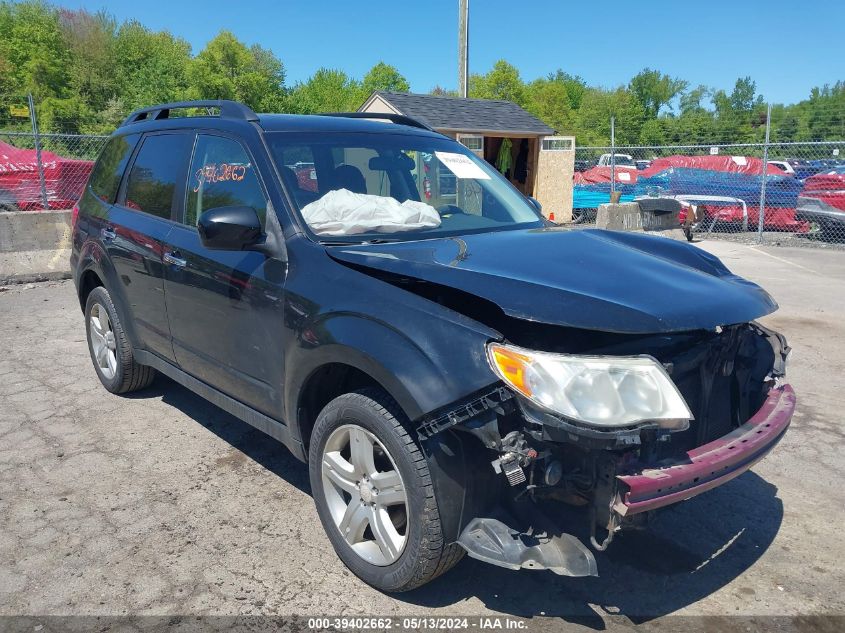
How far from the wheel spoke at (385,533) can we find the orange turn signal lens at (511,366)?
2.85ft

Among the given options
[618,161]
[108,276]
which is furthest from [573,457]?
[618,161]

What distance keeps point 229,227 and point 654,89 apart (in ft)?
265

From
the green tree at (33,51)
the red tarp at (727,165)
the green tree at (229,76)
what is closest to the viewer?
the red tarp at (727,165)

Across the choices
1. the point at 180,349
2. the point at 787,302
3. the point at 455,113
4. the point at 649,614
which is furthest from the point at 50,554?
the point at 455,113

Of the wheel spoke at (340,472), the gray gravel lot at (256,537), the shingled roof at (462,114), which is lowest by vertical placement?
the gray gravel lot at (256,537)

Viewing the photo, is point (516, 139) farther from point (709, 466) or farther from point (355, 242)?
point (709, 466)

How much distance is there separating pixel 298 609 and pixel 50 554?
1.31 m

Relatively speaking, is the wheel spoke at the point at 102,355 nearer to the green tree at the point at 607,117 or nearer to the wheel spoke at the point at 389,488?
the wheel spoke at the point at 389,488

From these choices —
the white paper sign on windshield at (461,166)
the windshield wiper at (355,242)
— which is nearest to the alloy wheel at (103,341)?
the windshield wiper at (355,242)

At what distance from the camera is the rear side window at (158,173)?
406cm

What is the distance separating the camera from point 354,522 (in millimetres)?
2861

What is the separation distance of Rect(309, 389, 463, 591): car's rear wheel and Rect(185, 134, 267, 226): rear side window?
113 cm

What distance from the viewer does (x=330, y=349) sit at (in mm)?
2771

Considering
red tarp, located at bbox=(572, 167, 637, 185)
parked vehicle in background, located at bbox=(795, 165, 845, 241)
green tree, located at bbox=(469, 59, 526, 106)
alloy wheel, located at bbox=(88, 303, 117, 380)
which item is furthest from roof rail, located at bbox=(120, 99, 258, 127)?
green tree, located at bbox=(469, 59, 526, 106)
